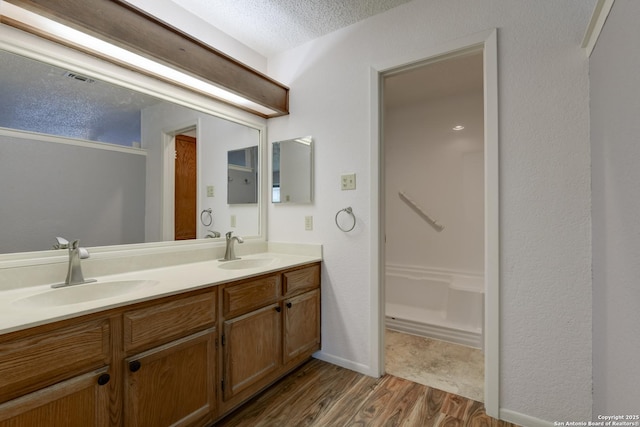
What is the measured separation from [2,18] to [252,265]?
1.66 m

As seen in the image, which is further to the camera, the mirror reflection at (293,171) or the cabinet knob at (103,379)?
the mirror reflection at (293,171)

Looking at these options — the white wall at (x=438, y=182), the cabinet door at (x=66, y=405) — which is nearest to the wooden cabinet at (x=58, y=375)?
the cabinet door at (x=66, y=405)

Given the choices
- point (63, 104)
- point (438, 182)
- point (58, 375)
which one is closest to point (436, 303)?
point (438, 182)

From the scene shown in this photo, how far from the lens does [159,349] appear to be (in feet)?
4.01

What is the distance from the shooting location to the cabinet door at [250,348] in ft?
4.93

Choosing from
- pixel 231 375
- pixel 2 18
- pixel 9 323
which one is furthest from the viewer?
pixel 231 375

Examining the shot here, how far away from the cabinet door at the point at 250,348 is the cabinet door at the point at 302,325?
2.9 inches

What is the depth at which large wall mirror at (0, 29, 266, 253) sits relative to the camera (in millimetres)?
1304

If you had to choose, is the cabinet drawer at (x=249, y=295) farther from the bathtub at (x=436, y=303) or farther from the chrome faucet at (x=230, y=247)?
the bathtub at (x=436, y=303)

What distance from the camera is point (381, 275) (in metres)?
1.97

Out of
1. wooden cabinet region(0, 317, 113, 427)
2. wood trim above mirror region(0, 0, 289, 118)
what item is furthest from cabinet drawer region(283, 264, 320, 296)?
wood trim above mirror region(0, 0, 289, 118)
